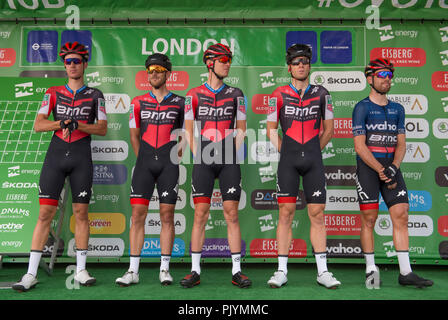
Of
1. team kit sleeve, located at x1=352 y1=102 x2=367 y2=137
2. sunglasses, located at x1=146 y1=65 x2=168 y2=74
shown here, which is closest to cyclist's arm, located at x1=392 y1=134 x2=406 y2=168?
team kit sleeve, located at x1=352 y1=102 x2=367 y2=137

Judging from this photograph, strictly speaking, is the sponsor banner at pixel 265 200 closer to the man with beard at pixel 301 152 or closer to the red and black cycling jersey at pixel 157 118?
the man with beard at pixel 301 152

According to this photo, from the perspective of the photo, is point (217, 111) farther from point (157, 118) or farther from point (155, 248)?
point (155, 248)

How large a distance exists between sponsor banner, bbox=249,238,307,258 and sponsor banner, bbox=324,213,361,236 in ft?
1.17

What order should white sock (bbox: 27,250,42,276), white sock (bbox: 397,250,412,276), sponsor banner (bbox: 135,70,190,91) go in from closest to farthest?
1. white sock (bbox: 27,250,42,276)
2. white sock (bbox: 397,250,412,276)
3. sponsor banner (bbox: 135,70,190,91)

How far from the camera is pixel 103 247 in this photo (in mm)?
4520

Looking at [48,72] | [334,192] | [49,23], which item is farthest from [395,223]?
[49,23]

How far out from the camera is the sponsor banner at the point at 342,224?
4.46 meters

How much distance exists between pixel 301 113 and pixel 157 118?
1.38m

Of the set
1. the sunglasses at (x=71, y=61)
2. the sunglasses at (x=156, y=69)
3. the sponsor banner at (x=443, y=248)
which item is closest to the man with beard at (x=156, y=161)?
the sunglasses at (x=156, y=69)

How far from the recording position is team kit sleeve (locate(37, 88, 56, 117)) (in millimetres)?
3695

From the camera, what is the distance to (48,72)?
469cm

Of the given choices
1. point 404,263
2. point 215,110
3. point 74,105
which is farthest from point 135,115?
point 404,263

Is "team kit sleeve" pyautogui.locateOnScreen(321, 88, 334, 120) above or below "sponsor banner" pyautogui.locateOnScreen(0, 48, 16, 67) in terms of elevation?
below

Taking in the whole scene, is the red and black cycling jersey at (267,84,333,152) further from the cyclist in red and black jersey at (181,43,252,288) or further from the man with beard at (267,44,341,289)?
the cyclist in red and black jersey at (181,43,252,288)
